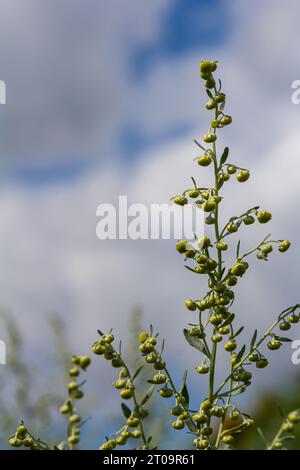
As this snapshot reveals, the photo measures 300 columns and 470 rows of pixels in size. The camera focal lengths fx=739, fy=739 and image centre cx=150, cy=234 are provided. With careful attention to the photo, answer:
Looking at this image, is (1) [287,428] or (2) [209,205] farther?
(1) [287,428]

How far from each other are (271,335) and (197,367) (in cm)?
39

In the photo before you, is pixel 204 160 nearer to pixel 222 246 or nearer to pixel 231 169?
pixel 231 169

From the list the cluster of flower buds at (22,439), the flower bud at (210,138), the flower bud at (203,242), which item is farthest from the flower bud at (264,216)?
the cluster of flower buds at (22,439)

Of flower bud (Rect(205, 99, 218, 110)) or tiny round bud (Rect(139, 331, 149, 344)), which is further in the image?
flower bud (Rect(205, 99, 218, 110))

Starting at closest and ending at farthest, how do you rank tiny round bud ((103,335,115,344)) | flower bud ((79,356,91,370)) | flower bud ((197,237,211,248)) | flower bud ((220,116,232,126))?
1. flower bud ((197,237,211,248))
2. tiny round bud ((103,335,115,344))
3. flower bud ((220,116,232,126))
4. flower bud ((79,356,91,370))

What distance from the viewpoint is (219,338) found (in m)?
3.21

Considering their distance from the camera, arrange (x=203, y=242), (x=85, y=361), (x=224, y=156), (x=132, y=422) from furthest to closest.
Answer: (x=85, y=361) → (x=224, y=156) → (x=132, y=422) → (x=203, y=242)

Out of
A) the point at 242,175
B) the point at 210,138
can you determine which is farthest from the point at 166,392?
the point at 210,138

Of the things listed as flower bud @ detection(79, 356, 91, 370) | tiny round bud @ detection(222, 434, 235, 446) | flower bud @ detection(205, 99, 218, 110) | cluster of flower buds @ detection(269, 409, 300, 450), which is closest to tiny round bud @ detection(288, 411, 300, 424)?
cluster of flower buds @ detection(269, 409, 300, 450)

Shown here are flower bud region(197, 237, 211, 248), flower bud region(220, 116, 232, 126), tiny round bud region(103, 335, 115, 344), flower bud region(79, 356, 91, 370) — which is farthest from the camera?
flower bud region(79, 356, 91, 370)

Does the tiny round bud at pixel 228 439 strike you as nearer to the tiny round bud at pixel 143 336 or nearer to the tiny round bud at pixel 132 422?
the tiny round bud at pixel 132 422

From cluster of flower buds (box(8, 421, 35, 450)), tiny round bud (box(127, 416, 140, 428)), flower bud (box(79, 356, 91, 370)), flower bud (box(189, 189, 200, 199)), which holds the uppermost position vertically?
flower bud (box(189, 189, 200, 199))

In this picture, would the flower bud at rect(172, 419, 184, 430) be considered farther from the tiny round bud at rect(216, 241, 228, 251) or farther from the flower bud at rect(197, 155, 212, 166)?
the flower bud at rect(197, 155, 212, 166)

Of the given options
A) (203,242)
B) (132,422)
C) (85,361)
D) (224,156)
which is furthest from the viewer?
(85,361)
